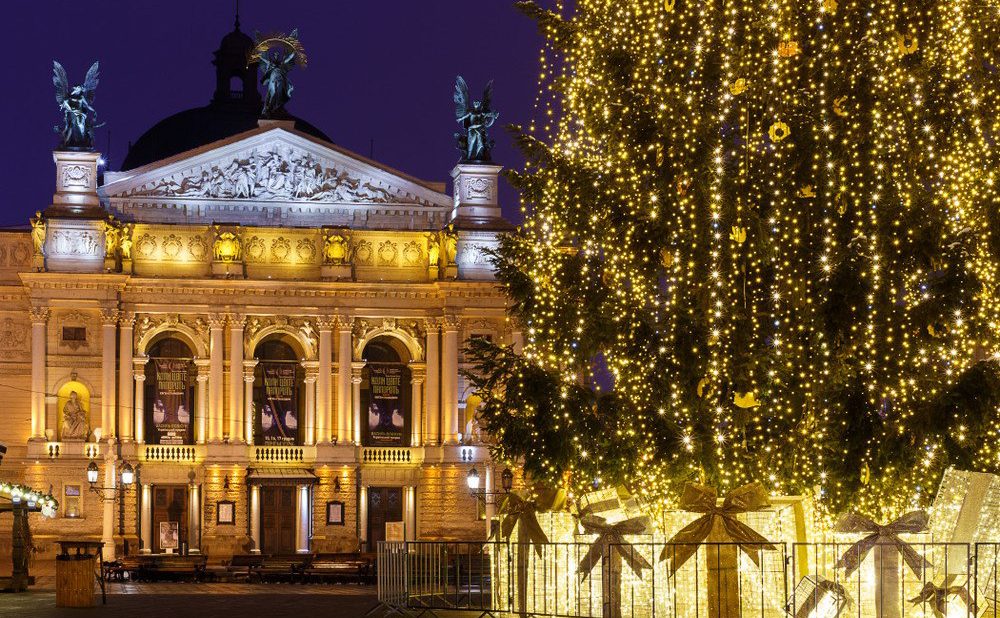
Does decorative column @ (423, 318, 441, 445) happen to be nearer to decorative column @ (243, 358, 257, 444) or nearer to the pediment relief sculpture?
the pediment relief sculpture

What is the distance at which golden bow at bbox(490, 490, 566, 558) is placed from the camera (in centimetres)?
2300

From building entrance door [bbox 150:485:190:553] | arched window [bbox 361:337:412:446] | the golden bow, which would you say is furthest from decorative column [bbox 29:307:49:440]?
the golden bow

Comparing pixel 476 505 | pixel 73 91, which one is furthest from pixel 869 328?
pixel 73 91

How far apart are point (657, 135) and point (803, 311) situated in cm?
327

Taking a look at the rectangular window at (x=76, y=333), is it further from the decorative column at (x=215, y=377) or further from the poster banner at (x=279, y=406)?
the poster banner at (x=279, y=406)

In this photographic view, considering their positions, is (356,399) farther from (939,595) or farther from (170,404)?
(939,595)

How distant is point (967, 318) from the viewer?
69.6ft

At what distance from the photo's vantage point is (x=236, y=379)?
61344 millimetres

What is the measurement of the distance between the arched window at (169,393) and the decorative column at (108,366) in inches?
67.7

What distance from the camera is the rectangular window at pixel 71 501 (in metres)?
59.1

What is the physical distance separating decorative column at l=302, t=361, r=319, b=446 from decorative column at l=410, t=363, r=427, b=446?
3843mm

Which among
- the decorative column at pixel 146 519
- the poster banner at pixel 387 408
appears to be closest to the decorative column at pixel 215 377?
the decorative column at pixel 146 519

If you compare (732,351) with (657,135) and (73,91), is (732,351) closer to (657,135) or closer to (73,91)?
(657,135)

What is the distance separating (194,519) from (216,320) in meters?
7.55
